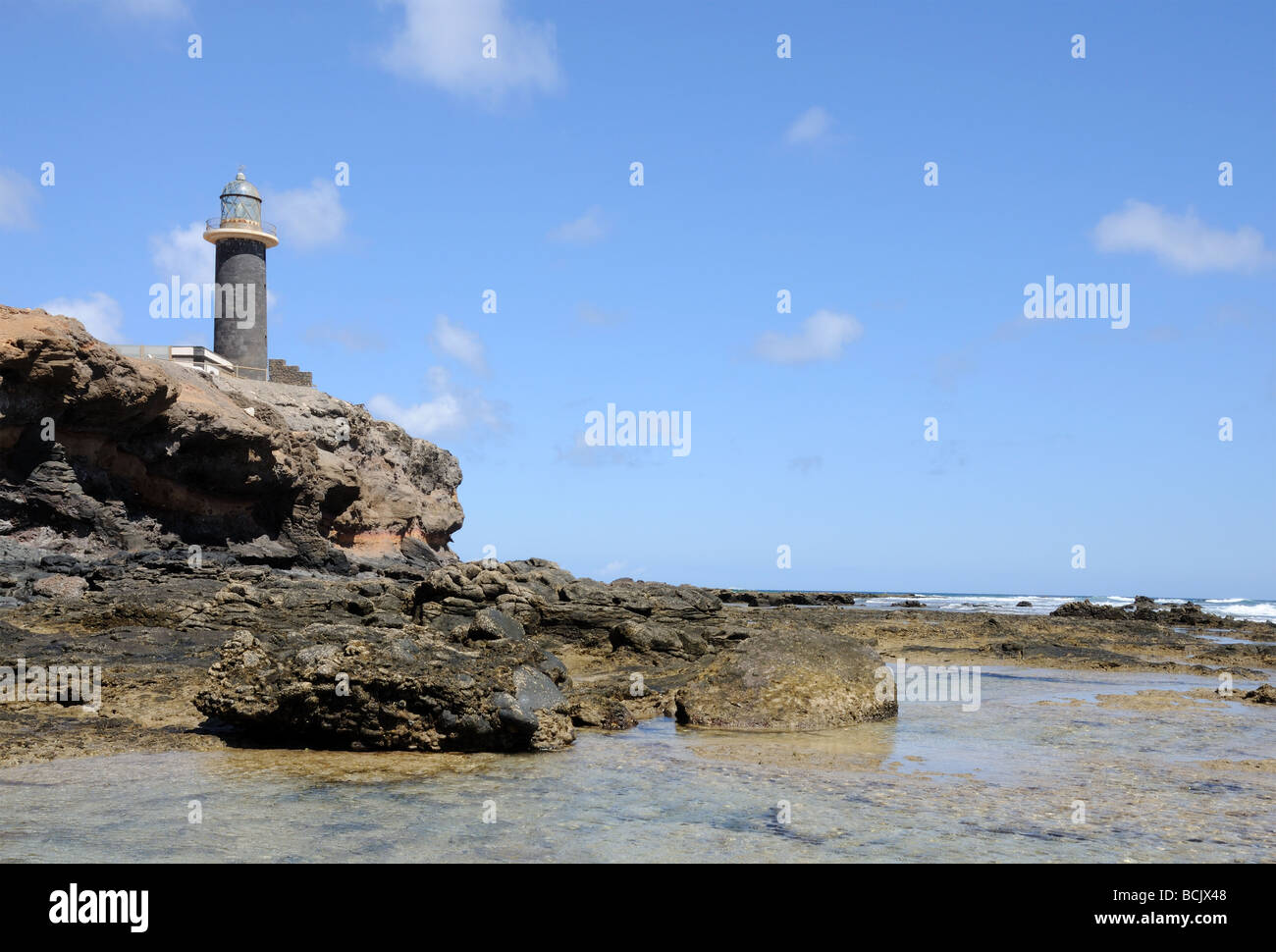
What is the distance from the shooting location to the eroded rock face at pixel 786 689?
10.5 m

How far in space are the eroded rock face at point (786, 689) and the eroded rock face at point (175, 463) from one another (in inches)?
880

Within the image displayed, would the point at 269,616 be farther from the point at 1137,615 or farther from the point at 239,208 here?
the point at 239,208

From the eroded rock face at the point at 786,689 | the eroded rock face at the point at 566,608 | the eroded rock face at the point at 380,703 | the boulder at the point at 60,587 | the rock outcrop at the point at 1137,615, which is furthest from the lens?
the rock outcrop at the point at 1137,615

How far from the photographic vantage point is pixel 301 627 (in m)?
16.0

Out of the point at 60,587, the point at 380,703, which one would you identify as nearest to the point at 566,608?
the point at 380,703

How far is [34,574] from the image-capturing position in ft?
71.2

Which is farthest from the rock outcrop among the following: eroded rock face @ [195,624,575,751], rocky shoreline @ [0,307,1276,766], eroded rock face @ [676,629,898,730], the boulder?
the boulder

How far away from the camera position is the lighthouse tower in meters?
57.4

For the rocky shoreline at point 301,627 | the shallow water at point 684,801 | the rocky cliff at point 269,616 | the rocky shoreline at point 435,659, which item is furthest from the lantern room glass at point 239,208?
the shallow water at point 684,801

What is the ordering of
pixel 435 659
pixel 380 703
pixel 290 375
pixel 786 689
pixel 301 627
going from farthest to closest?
pixel 290 375
pixel 301 627
pixel 786 689
pixel 435 659
pixel 380 703

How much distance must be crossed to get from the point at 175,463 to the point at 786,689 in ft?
95.4

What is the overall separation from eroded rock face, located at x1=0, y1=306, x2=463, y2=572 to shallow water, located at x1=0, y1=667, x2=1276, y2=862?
2247 cm

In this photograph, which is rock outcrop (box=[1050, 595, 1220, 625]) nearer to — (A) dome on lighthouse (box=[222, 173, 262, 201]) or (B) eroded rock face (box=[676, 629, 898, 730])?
(B) eroded rock face (box=[676, 629, 898, 730])

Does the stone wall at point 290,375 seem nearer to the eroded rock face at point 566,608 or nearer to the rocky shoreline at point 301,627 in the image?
the rocky shoreline at point 301,627
